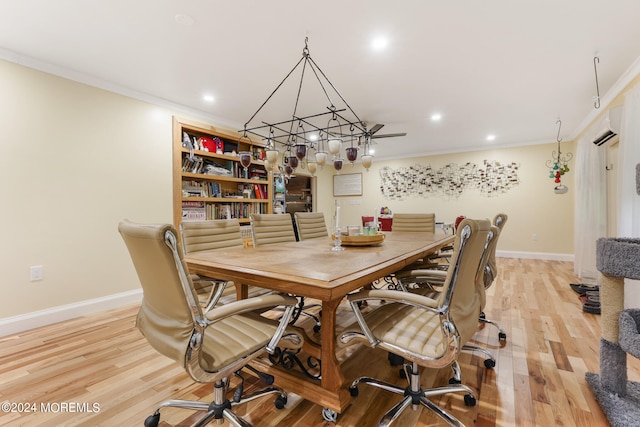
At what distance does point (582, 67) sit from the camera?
2637 millimetres

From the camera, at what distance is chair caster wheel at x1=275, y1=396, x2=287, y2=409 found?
144cm

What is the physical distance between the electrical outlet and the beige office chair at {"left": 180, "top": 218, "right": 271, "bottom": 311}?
1518mm

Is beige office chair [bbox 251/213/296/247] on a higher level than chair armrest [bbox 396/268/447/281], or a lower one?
higher

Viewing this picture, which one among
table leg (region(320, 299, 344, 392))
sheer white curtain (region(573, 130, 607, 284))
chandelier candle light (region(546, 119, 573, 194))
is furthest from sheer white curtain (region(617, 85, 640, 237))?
table leg (region(320, 299, 344, 392))

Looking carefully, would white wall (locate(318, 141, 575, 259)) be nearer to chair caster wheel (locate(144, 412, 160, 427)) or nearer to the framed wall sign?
the framed wall sign

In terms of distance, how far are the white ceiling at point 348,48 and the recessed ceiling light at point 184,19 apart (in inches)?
1.1

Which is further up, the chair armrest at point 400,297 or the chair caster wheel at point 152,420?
the chair armrest at point 400,297

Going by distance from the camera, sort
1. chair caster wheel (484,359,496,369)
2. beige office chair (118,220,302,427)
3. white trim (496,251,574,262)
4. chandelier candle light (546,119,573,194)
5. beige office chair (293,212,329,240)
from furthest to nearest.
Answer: white trim (496,251,574,262) → chandelier candle light (546,119,573,194) → beige office chair (293,212,329,240) → chair caster wheel (484,359,496,369) → beige office chair (118,220,302,427)

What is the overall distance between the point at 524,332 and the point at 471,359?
761 mm

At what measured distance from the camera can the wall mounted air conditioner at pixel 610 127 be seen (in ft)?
9.28

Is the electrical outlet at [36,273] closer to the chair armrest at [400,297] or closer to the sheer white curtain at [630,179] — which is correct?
the chair armrest at [400,297]

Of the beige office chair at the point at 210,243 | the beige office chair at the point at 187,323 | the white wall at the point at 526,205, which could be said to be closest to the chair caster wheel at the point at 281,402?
the beige office chair at the point at 187,323

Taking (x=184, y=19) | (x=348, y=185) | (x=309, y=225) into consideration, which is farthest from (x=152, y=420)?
(x=348, y=185)

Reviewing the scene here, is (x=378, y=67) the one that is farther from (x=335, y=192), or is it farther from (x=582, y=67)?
(x=335, y=192)
